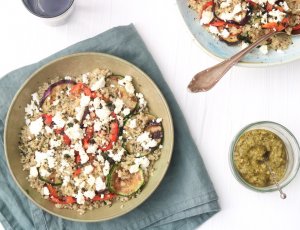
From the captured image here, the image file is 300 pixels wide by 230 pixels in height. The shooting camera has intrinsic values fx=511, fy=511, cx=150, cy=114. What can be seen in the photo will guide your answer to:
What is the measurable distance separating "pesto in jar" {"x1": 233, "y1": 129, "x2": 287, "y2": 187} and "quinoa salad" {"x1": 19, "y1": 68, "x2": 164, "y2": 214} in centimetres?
29

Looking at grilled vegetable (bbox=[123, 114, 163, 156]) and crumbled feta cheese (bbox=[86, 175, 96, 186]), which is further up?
grilled vegetable (bbox=[123, 114, 163, 156])

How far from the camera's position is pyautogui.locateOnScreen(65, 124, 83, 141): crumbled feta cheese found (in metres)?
1.72

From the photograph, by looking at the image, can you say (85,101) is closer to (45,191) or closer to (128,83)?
(128,83)

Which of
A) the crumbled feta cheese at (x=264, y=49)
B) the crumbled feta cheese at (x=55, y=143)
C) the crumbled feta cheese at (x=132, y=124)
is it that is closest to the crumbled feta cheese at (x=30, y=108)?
the crumbled feta cheese at (x=55, y=143)

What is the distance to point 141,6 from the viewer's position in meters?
1.86

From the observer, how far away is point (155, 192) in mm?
1828

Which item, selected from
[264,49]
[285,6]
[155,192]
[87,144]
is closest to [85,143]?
[87,144]

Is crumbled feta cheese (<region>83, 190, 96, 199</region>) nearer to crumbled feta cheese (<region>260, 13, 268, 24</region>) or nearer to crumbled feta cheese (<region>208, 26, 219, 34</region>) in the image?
crumbled feta cheese (<region>208, 26, 219, 34</region>)

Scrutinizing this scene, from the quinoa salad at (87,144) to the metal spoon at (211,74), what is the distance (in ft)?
0.65

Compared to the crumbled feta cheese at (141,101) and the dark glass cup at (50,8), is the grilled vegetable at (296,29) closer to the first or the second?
the crumbled feta cheese at (141,101)

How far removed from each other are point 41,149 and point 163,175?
0.43m

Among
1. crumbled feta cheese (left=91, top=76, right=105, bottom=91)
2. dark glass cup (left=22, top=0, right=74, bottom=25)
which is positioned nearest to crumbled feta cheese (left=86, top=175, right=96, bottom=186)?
crumbled feta cheese (left=91, top=76, right=105, bottom=91)

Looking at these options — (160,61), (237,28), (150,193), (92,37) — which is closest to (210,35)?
(237,28)

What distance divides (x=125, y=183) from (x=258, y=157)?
0.47 m
